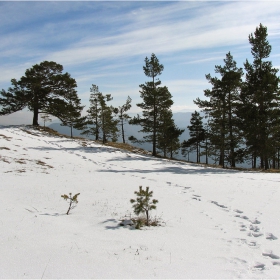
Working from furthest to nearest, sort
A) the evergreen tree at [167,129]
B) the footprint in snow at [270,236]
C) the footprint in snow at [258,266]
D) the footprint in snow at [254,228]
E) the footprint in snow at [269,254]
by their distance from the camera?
the evergreen tree at [167,129] < the footprint in snow at [254,228] < the footprint in snow at [270,236] < the footprint in snow at [269,254] < the footprint in snow at [258,266]

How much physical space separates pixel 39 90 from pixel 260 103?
29.1 meters

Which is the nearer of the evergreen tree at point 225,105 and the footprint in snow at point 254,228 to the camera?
the footprint in snow at point 254,228

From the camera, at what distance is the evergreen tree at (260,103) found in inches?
892

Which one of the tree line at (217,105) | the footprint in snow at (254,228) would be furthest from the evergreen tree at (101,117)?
the footprint in snow at (254,228)

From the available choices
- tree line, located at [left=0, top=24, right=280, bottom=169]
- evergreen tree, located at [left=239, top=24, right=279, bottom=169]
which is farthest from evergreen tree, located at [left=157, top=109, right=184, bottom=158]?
evergreen tree, located at [left=239, top=24, right=279, bottom=169]

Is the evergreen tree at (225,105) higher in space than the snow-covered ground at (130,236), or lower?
higher

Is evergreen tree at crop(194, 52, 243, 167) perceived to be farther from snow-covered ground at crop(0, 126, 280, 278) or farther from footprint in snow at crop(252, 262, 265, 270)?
footprint in snow at crop(252, 262, 265, 270)

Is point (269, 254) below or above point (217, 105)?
below

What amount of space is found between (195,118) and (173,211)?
3781cm

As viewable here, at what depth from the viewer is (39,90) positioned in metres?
33.5

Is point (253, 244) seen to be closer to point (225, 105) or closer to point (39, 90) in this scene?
point (225, 105)

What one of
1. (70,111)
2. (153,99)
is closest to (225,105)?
(153,99)

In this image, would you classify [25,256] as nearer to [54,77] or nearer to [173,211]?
[173,211]

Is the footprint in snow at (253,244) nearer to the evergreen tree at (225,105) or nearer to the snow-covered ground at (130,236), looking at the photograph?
the snow-covered ground at (130,236)
